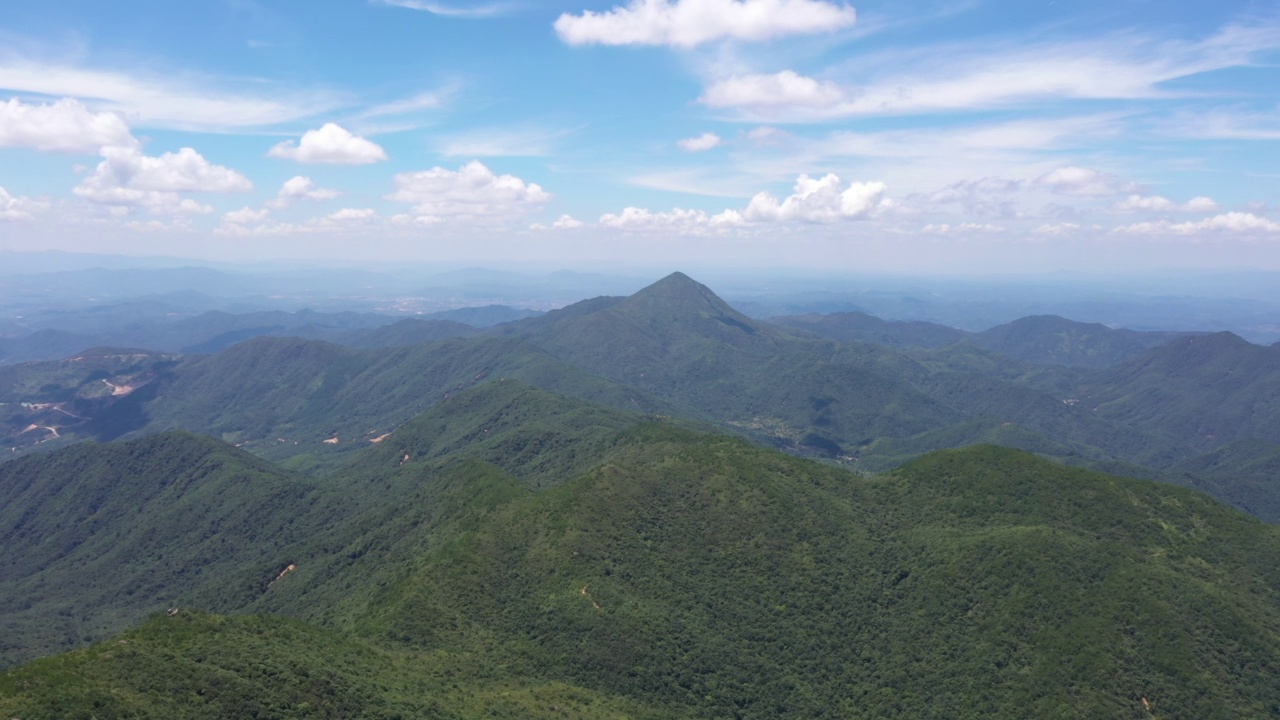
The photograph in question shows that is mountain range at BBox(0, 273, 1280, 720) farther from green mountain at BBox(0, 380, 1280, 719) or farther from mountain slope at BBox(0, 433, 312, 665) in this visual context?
mountain slope at BBox(0, 433, 312, 665)

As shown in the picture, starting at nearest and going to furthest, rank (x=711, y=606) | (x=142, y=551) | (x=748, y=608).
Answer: (x=711, y=606), (x=748, y=608), (x=142, y=551)

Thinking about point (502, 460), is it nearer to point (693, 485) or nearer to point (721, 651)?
point (693, 485)

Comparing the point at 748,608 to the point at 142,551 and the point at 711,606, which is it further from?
the point at 142,551

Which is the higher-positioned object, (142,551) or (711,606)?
(711,606)

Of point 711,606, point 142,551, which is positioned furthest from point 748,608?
point 142,551

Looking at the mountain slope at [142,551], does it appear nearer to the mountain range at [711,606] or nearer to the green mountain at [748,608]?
the mountain range at [711,606]

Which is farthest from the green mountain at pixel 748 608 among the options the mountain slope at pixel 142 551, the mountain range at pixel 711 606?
the mountain slope at pixel 142 551

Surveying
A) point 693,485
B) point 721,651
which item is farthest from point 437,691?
point 693,485

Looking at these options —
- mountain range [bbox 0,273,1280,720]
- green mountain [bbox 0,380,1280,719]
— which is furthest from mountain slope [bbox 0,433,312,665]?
green mountain [bbox 0,380,1280,719]

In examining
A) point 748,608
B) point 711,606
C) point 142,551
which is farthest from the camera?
point 142,551
